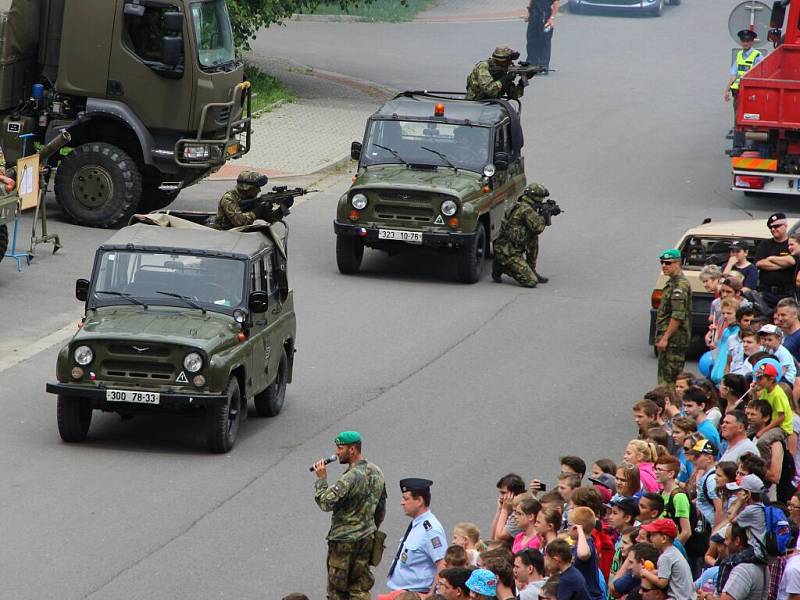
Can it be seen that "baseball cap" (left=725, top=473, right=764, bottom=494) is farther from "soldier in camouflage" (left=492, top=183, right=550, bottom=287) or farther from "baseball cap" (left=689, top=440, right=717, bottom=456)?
"soldier in camouflage" (left=492, top=183, right=550, bottom=287)

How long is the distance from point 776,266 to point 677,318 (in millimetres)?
1164

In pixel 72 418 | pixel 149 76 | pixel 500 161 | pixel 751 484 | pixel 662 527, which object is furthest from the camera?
pixel 149 76

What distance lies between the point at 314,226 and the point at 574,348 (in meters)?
6.73

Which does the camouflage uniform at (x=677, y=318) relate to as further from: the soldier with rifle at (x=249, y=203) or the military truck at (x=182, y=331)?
the soldier with rifle at (x=249, y=203)

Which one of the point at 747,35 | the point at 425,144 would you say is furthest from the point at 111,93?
the point at 747,35

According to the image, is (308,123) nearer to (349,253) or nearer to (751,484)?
(349,253)

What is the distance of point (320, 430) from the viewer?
15.9m

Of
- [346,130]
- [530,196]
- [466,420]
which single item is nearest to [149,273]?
[466,420]

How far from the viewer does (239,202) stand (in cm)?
1762

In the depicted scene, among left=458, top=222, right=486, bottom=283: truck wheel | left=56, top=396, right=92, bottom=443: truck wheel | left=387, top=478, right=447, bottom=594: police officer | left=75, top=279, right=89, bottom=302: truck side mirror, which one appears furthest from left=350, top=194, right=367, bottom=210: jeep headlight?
left=387, top=478, right=447, bottom=594: police officer

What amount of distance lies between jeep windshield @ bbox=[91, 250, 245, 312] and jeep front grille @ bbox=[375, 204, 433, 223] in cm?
630

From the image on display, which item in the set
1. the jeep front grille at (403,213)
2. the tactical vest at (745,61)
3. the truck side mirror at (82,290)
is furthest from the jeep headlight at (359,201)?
the tactical vest at (745,61)

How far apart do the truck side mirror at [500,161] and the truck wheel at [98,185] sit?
5.06 m

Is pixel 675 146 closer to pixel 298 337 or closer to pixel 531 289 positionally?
pixel 531 289
